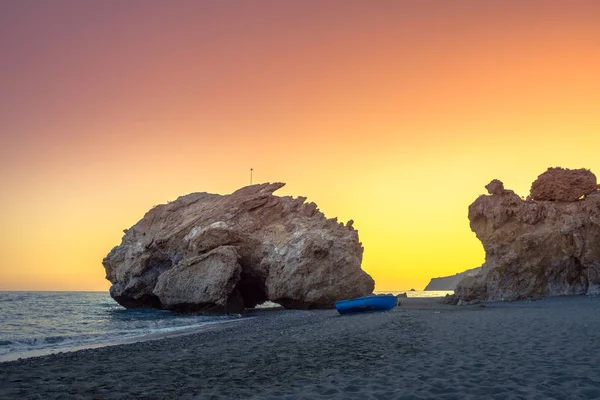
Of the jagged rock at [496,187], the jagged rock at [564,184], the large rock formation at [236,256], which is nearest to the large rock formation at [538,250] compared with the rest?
the jagged rock at [564,184]

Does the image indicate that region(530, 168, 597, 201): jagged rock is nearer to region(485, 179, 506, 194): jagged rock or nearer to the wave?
region(485, 179, 506, 194): jagged rock

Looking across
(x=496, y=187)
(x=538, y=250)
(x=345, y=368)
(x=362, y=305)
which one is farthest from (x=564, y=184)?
(x=345, y=368)

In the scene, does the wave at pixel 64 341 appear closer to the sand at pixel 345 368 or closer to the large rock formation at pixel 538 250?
the sand at pixel 345 368

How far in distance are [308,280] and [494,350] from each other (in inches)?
1291

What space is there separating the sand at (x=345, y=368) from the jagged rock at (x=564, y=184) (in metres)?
26.7

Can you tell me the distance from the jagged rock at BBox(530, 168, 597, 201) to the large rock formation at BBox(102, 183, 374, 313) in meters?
19.2

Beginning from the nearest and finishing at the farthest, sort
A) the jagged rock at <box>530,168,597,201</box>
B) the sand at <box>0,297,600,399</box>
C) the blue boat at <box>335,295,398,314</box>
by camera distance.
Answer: the sand at <box>0,297,600,399</box> → the blue boat at <box>335,295,398,314</box> → the jagged rock at <box>530,168,597,201</box>

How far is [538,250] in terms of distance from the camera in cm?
3750

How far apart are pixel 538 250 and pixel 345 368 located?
32867 millimetres

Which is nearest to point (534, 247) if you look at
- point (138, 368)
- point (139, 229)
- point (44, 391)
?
point (138, 368)

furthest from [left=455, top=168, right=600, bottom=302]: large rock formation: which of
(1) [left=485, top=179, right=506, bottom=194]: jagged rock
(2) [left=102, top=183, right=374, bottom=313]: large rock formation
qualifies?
(2) [left=102, top=183, right=374, bottom=313]: large rock formation

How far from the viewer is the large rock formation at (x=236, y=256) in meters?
44.1

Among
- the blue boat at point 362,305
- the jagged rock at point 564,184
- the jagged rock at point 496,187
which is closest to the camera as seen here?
the blue boat at point 362,305

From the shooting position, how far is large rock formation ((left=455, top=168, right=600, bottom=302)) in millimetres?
37000
